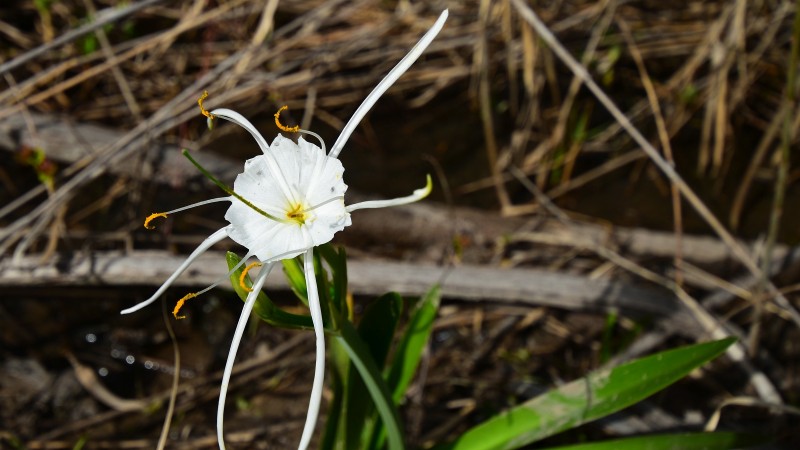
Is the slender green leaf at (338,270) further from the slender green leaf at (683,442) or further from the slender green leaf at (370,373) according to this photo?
the slender green leaf at (683,442)

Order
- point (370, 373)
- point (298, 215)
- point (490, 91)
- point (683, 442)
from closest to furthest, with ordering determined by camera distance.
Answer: point (298, 215), point (370, 373), point (683, 442), point (490, 91)

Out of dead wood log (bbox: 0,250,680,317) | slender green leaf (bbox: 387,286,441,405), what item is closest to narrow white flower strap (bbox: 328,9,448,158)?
slender green leaf (bbox: 387,286,441,405)

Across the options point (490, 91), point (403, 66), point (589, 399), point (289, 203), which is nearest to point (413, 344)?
point (589, 399)

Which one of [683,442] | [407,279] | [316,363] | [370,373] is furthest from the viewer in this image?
[407,279]

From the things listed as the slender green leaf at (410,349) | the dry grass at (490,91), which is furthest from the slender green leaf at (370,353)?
the dry grass at (490,91)

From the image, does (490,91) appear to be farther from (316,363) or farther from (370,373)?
(316,363)

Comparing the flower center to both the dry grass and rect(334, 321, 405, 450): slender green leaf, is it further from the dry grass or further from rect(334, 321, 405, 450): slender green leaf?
the dry grass

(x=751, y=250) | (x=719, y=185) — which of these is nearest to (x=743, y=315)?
(x=751, y=250)
